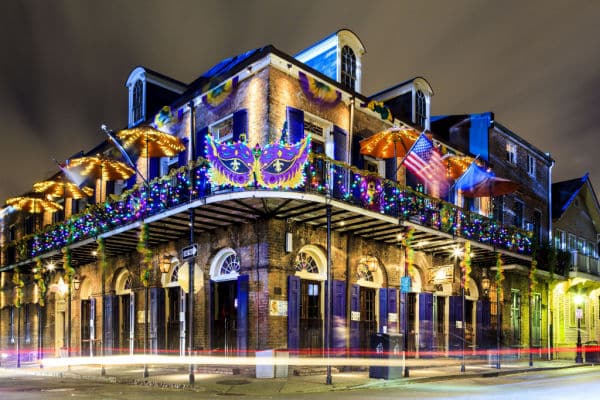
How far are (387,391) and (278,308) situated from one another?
12.4 feet

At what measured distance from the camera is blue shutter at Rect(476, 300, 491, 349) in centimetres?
2302

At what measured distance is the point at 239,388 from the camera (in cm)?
1234

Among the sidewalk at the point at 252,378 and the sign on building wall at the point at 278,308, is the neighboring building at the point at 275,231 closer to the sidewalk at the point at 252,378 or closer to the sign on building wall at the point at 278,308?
the sign on building wall at the point at 278,308

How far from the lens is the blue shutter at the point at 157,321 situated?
18.1m

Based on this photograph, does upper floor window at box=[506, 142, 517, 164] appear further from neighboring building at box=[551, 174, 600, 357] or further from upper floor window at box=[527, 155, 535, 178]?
neighboring building at box=[551, 174, 600, 357]

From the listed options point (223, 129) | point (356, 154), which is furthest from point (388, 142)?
point (223, 129)

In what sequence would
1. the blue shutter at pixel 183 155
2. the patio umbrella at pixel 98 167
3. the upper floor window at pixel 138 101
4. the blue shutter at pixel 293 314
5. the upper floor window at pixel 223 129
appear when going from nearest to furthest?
the blue shutter at pixel 293 314 < the upper floor window at pixel 223 129 < the patio umbrella at pixel 98 167 < the blue shutter at pixel 183 155 < the upper floor window at pixel 138 101

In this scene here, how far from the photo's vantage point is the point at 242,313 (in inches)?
589

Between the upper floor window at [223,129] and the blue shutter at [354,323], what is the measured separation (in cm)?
574

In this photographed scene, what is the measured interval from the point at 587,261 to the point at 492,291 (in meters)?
9.45

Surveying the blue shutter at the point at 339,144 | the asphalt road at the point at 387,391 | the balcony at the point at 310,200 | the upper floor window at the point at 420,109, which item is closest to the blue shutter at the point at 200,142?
the balcony at the point at 310,200

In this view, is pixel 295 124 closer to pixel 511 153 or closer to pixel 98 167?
pixel 98 167

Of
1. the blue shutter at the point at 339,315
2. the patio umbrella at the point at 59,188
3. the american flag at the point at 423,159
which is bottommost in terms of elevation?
the blue shutter at the point at 339,315

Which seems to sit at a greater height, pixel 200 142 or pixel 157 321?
pixel 200 142
